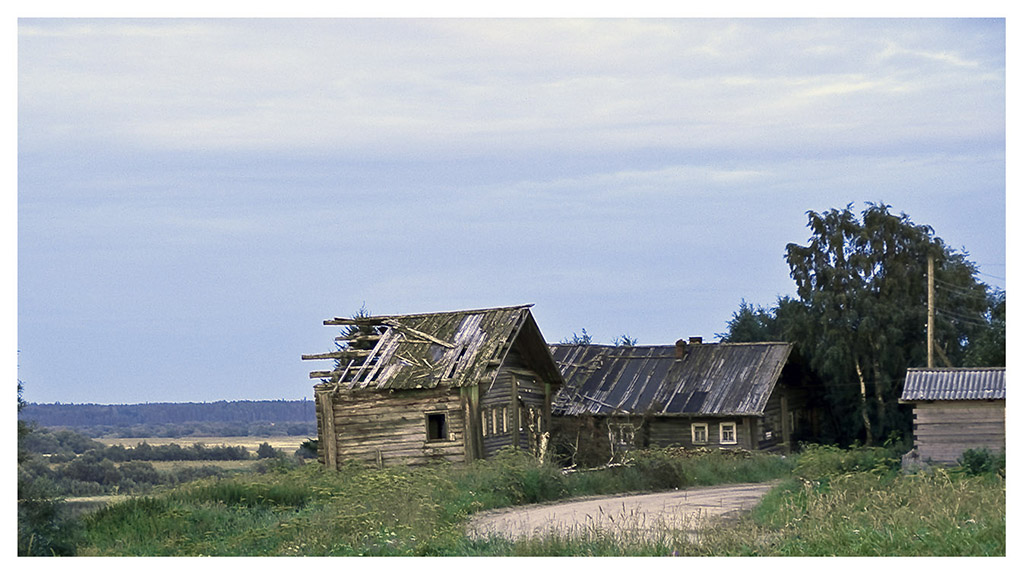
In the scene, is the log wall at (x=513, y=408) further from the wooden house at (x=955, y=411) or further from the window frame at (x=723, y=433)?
the wooden house at (x=955, y=411)

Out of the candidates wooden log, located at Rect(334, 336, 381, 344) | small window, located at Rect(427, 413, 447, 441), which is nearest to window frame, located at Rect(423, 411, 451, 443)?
small window, located at Rect(427, 413, 447, 441)

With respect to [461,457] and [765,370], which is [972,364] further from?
[461,457]

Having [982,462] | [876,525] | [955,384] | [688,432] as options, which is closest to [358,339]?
[688,432]

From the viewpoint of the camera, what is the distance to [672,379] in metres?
38.2

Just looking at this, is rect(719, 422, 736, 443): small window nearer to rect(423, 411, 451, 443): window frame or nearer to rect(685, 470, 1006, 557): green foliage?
rect(423, 411, 451, 443): window frame

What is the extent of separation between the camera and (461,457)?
28.5 metres

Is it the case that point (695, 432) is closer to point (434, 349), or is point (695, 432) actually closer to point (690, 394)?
point (690, 394)

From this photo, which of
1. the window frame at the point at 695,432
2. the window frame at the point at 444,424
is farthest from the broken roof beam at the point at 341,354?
the window frame at the point at 695,432

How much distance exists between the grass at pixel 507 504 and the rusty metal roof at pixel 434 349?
3970mm

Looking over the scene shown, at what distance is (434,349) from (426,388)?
5.39 ft

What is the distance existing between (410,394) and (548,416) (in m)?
6.29

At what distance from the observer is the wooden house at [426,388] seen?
28688mm

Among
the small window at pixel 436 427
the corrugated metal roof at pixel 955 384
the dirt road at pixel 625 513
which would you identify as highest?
the corrugated metal roof at pixel 955 384

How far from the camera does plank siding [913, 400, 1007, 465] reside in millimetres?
23422
